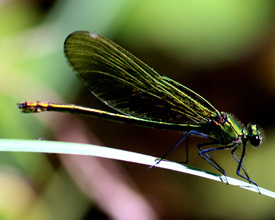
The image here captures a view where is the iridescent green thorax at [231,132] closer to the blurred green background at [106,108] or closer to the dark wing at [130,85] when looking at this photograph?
the dark wing at [130,85]

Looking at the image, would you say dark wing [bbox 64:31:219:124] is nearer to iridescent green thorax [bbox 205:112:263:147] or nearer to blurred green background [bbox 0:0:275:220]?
iridescent green thorax [bbox 205:112:263:147]

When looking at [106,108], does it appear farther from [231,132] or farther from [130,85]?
[231,132]

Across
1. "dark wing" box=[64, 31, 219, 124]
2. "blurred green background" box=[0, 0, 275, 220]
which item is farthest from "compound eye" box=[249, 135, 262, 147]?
"blurred green background" box=[0, 0, 275, 220]

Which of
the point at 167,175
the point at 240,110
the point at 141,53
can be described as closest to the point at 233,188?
the point at 167,175

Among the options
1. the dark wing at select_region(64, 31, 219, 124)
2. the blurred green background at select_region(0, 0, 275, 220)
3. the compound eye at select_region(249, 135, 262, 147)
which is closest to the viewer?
the dark wing at select_region(64, 31, 219, 124)

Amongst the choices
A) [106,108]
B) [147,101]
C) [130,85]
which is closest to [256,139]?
[147,101]
